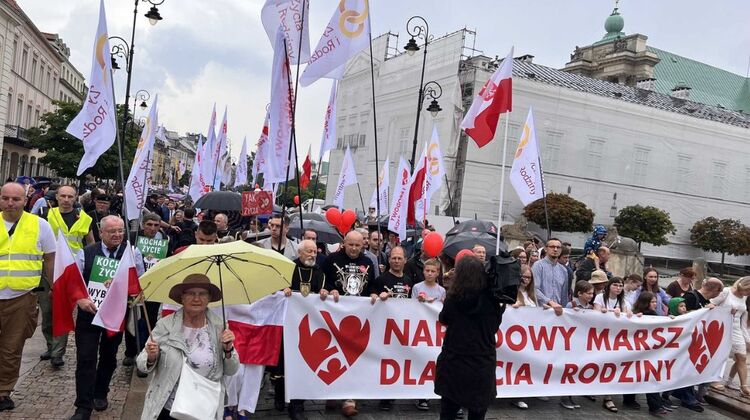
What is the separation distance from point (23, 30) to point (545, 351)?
46155 mm

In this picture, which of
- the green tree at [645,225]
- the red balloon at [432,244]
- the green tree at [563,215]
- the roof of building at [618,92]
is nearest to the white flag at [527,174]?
the red balloon at [432,244]

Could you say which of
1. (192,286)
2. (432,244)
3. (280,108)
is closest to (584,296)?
(432,244)

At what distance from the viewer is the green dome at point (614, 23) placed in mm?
67938

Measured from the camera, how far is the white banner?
558 cm

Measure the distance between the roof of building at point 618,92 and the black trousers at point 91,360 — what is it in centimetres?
3392

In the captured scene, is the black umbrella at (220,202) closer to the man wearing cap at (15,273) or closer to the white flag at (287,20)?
the white flag at (287,20)

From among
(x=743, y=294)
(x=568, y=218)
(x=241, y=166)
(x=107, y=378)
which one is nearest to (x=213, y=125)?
(x=241, y=166)

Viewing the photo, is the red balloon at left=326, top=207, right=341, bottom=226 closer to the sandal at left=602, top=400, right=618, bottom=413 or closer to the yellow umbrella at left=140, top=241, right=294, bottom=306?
the sandal at left=602, top=400, right=618, bottom=413

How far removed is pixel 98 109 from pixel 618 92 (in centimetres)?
4058

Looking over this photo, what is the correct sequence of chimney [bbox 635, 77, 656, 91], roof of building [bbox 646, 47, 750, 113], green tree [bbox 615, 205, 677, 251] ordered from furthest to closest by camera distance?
roof of building [bbox 646, 47, 750, 113] < chimney [bbox 635, 77, 656, 91] < green tree [bbox 615, 205, 677, 251]

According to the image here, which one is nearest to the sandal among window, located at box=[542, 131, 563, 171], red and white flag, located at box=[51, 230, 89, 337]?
red and white flag, located at box=[51, 230, 89, 337]

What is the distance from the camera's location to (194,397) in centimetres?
333

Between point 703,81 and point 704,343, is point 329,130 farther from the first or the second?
point 703,81

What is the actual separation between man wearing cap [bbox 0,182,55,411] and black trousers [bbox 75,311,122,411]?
0.51 metres
